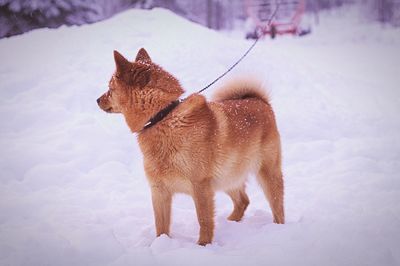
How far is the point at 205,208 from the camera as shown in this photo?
288 cm

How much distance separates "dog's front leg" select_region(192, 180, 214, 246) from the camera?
9.32ft

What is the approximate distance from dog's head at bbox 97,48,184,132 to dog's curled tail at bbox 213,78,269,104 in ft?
Result: 3.66

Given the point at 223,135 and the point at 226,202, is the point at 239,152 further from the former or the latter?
the point at 226,202

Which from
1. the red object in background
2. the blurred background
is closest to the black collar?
the blurred background

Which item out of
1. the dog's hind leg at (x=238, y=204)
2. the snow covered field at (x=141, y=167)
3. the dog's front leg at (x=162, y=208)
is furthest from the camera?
the dog's hind leg at (x=238, y=204)

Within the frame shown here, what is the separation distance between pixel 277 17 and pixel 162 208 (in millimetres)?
15462

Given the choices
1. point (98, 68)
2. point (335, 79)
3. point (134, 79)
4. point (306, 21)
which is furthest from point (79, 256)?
point (306, 21)

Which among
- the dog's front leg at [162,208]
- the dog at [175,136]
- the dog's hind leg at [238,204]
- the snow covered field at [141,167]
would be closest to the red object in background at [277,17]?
the snow covered field at [141,167]

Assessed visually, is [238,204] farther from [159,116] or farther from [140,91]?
[140,91]

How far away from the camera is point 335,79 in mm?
8859

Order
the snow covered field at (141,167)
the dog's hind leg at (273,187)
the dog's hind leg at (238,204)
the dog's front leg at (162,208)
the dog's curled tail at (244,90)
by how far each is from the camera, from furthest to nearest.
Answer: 1. the dog's curled tail at (244,90)
2. the dog's hind leg at (238,204)
3. the dog's hind leg at (273,187)
4. the dog's front leg at (162,208)
5. the snow covered field at (141,167)

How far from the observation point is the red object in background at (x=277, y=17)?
15172 mm

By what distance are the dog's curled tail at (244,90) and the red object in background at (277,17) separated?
37.2 feet

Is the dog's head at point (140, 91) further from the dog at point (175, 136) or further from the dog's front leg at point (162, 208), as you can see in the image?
the dog's front leg at point (162, 208)
